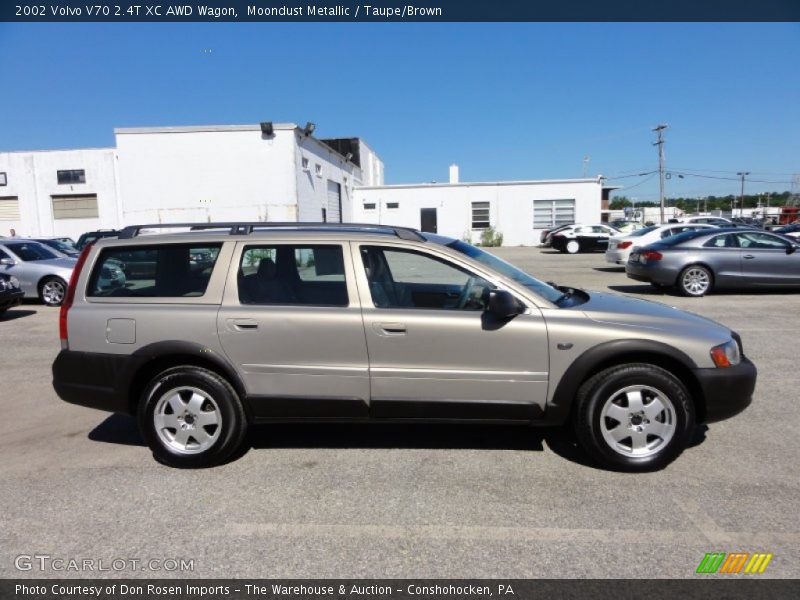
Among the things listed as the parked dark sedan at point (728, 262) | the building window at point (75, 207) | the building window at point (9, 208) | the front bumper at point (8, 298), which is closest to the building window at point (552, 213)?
the parked dark sedan at point (728, 262)

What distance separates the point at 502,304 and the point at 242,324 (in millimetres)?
1770

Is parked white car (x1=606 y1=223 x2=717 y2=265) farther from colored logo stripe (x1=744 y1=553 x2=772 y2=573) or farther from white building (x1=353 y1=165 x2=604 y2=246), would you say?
white building (x1=353 y1=165 x2=604 y2=246)

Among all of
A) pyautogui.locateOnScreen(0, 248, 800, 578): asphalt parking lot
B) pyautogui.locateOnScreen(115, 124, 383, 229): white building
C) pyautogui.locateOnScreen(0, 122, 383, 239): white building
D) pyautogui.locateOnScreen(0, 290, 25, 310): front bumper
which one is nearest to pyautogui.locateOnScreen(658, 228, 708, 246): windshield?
pyautogui.locateOnScreen(0, 248, 800, 578): asphalt parking lot

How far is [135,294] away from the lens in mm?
4035

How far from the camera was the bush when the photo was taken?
110 ft

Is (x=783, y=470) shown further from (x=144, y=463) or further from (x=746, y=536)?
(x=144, y=463)

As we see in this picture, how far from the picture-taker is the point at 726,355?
3678 mm

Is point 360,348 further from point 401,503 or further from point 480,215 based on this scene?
point 480,215

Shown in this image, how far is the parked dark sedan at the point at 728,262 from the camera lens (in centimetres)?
1137

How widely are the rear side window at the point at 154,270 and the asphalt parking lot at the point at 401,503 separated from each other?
126 centimetres

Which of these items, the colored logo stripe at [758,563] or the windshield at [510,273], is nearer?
the colored logo stripe at [758,563]

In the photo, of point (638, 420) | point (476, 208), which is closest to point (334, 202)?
point (476, 208)

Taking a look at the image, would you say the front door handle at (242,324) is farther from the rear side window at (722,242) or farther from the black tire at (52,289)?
the rear side window at (722,242)

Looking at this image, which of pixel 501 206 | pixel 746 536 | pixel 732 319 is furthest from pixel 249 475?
pixel 501 206
